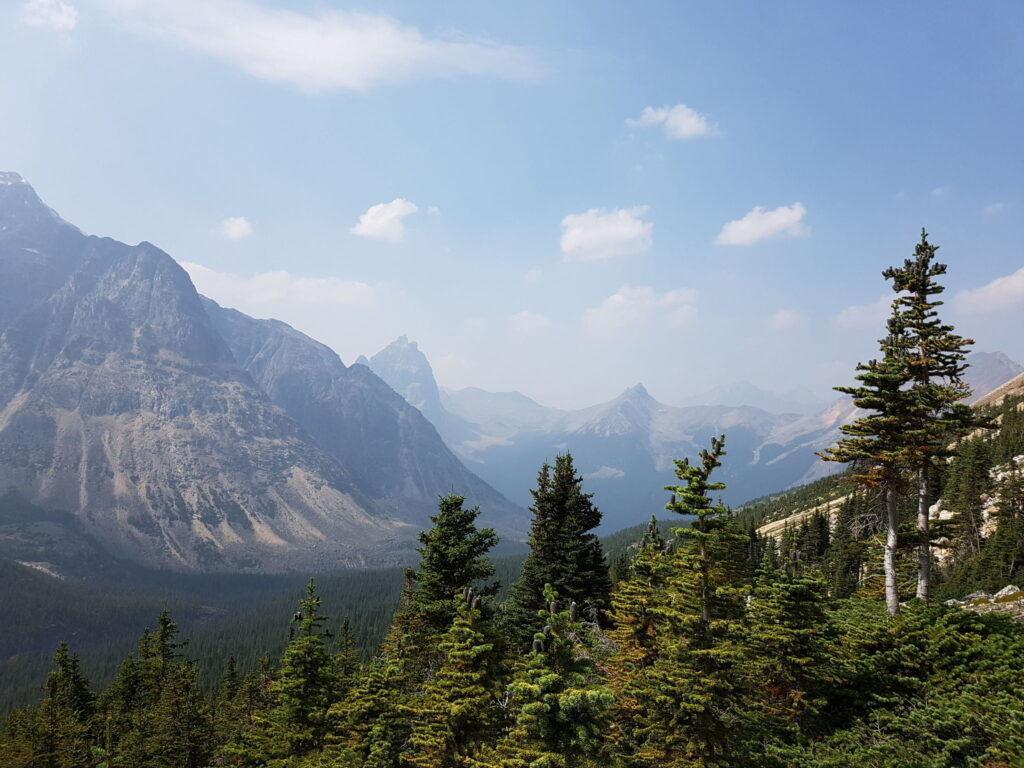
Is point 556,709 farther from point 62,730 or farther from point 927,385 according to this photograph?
point 62,730

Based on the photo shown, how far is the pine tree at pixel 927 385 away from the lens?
1080 inches

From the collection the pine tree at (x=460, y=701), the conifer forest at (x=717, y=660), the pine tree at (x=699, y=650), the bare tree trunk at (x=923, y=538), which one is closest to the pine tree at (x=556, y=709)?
the conifer forest at (x=717, y=660)

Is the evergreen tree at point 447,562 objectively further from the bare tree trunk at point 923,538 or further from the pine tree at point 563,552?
the bare tree trunk at point 923,538

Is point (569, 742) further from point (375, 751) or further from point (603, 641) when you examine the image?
point (603, 641)

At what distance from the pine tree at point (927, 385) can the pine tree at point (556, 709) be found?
20611 mm

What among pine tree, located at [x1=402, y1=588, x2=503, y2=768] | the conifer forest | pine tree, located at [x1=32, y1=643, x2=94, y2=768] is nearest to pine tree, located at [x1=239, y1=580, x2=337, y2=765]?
the conifer forest

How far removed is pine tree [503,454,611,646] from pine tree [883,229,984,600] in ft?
72.5

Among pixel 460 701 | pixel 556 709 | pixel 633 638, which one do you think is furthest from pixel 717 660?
pixel 460 701

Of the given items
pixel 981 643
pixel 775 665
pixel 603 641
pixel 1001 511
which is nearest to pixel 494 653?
pixel 775 665

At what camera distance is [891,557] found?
92.9 ft

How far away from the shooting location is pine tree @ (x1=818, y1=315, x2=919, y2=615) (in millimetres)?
27719

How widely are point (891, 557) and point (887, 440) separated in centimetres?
623

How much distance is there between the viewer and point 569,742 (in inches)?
767

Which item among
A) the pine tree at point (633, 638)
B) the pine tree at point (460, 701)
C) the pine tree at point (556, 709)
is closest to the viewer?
the pine tree at point (556, 709)
